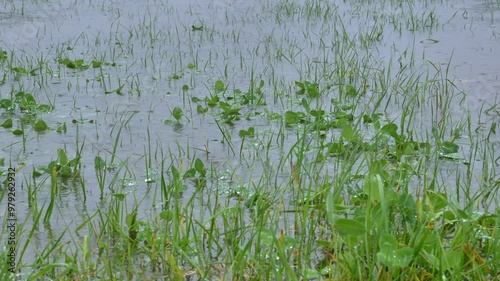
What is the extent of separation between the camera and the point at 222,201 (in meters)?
3.53

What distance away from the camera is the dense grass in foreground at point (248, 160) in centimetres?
271

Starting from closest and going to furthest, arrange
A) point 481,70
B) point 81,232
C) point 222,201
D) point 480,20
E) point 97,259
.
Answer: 1. point 97,259
2. point 81,232
3. point 222,201
4. point 481,70
5. point 480,20

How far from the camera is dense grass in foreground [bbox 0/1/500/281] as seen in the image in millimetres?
2713

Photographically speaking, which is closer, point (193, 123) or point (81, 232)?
point (81, 232)

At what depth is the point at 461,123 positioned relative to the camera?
459 centimetres

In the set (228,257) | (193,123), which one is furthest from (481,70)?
(228,257)

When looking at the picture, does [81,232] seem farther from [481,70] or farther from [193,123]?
[481,70]

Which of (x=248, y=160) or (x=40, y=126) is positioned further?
(x=40, y=126)

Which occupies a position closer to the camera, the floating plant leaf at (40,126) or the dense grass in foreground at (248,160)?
the dense grass in foreground at (248,160)

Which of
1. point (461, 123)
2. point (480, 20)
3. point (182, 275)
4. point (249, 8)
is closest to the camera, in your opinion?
point (182, 275)

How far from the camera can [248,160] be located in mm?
4098

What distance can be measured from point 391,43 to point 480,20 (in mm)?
1543

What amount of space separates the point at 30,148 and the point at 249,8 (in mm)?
5472

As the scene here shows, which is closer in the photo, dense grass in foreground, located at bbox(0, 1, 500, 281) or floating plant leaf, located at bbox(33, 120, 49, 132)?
dense grass in foreground, located at bbox(0, 1, 500, 281)
